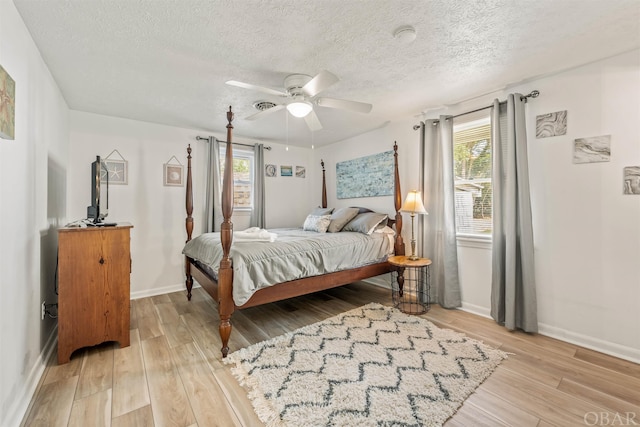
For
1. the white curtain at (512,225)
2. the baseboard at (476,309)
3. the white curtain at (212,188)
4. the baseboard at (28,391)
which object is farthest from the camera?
the white curtain at (212,188)

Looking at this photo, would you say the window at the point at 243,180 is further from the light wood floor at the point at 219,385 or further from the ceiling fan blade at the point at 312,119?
the light wood floor at the point at 219,385

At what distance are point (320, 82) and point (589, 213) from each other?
8.10 feet

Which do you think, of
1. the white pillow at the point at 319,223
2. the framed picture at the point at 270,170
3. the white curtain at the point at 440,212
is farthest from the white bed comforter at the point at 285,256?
the framed picture at the point at 270,170

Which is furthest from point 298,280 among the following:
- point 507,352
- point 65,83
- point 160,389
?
point 65,83

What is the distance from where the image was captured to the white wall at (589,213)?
205cm

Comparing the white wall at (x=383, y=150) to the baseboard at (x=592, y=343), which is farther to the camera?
the white wall at (x=383, y=150)

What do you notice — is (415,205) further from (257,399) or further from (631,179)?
(257,399)

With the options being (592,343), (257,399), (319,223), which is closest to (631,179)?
(592,343)

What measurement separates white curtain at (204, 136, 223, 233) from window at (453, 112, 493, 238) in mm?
3242

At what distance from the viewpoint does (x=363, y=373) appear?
6.07 feet

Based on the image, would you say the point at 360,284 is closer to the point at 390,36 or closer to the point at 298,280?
the point at 298,280

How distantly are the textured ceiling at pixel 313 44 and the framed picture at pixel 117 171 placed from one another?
0.80 metres

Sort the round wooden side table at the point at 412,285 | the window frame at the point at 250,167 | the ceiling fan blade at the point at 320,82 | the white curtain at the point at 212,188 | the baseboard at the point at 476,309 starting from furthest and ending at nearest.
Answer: the window frame at the point at 250,167 < the white curtain at the point at 212,188 < the round wooden side table at the point at 412,285 < the baseboard at the point at 476,309 < the ceiling fan blade at the point at 320,82

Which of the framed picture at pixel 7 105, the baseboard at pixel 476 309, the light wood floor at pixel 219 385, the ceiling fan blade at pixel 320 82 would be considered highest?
the ceiling fan blade at pixel 320 82
